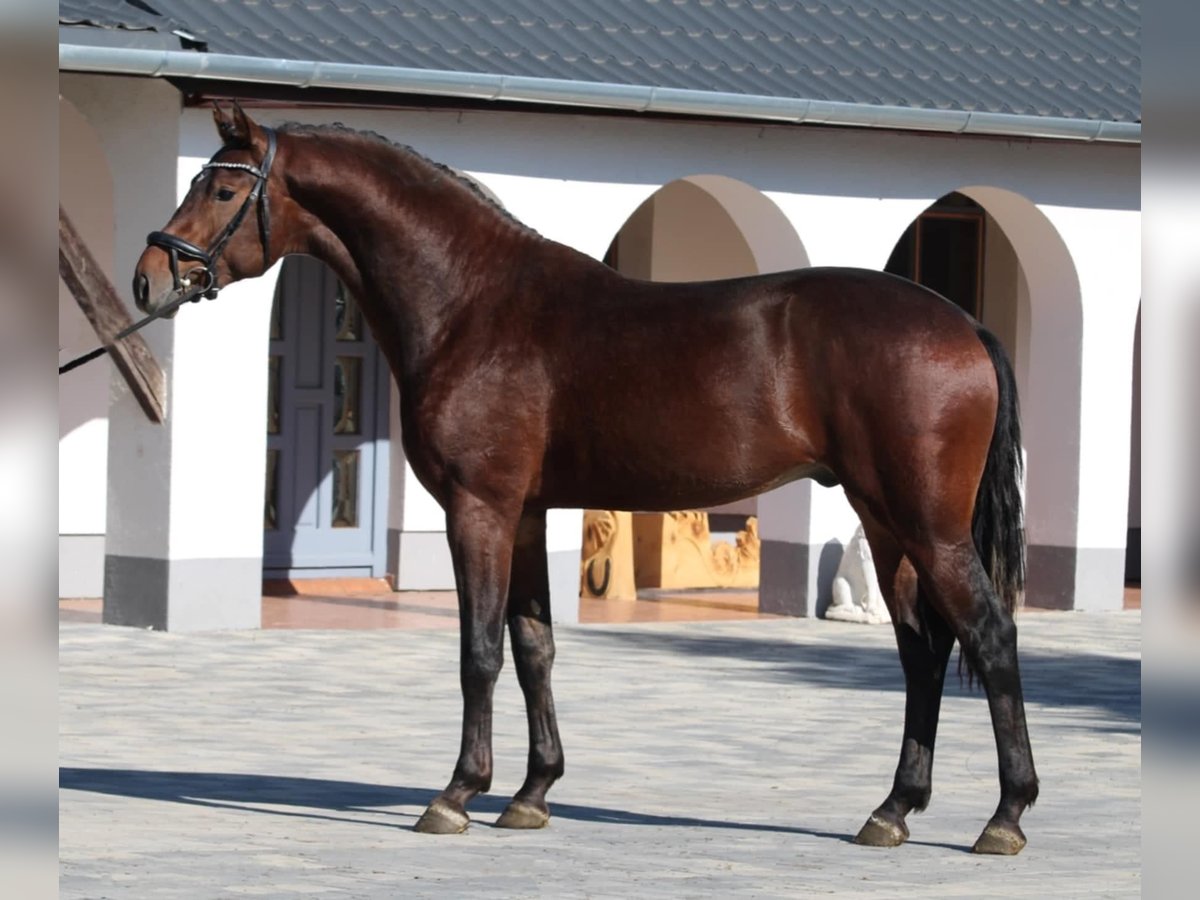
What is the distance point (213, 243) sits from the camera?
21.5 ft

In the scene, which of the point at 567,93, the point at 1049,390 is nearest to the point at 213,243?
the point at 567,93

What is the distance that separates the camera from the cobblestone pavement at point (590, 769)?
224 inches

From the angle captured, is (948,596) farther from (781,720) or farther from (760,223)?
(760,223)

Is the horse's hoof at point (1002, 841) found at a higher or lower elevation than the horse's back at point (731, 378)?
lower

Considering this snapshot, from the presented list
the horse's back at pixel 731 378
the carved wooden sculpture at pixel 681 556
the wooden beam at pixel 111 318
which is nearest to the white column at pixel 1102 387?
the carved wooden sculpture at pixel 681 556

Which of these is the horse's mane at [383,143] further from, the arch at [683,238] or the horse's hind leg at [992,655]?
the arch at [683,238]

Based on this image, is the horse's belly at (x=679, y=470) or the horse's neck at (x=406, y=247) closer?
the horse's belly at (x=679, y=470)

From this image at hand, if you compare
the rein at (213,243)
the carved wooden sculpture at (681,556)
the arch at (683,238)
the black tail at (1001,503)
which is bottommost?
the carved wooden sculpture at (681,556)

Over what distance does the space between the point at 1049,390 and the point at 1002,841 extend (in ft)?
33.0

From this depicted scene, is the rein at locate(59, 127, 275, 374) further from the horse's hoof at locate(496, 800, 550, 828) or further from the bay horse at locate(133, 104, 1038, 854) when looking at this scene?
the horse's hoof at locate(496, 800, 550, 828)

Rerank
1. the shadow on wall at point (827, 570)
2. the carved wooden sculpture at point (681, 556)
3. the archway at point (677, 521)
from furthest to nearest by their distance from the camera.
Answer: the carved wooden sculpture at point (681, 556) → the archway at point (677, 521) → the shadow on wall at point (827, 570)

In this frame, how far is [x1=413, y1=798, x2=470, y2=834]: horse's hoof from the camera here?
6.46 meters

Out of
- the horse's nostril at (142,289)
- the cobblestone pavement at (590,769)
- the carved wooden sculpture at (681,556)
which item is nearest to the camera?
the cobblestone pavement at (590,769)

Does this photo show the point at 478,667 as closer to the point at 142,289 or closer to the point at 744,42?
the point at 142,289
